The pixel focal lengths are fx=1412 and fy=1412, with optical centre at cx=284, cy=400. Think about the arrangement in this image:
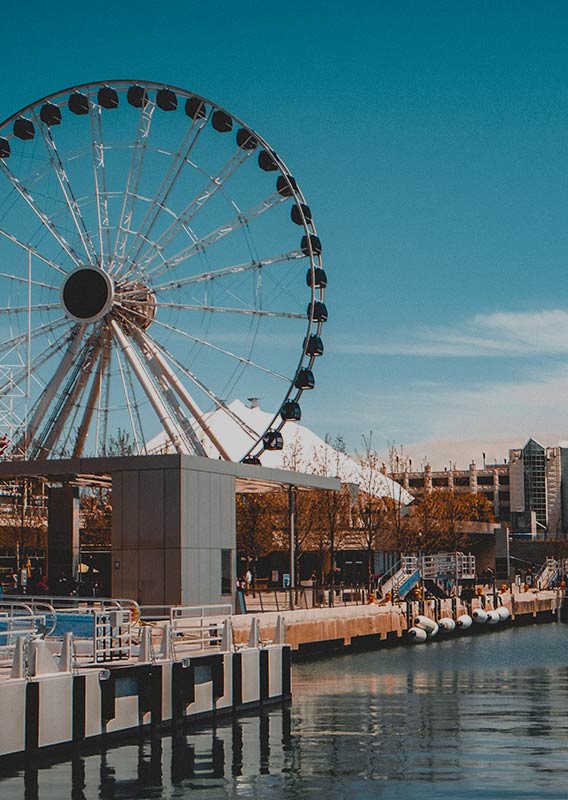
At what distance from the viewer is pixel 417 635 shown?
233 feet

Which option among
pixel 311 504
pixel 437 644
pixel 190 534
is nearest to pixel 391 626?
pixel 437 644

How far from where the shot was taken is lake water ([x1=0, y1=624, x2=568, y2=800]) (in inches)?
1098

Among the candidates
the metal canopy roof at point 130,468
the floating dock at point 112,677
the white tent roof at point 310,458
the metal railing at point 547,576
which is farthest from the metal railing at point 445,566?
the floating dock at point 112,677

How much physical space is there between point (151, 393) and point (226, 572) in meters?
9.70

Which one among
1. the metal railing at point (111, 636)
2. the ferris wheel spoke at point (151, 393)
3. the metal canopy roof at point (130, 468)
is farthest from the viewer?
the ferris wheel spoke at point (151, 393)

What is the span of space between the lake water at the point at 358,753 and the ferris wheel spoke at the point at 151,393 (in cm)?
1574

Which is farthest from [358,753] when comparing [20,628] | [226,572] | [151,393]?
[151,393]

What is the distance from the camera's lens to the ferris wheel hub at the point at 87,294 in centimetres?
6262

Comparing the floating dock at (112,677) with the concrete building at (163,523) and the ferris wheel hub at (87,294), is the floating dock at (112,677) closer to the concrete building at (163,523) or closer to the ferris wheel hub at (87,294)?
the concrete building at (163,523)

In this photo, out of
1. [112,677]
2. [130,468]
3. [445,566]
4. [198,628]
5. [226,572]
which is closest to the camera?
[112,677]

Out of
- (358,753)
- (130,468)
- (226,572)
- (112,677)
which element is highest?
(130,468)

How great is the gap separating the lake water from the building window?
7.76m

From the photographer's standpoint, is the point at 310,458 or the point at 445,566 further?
the point at 310,458

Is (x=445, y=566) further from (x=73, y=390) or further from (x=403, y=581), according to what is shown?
(x=73, y=390)
